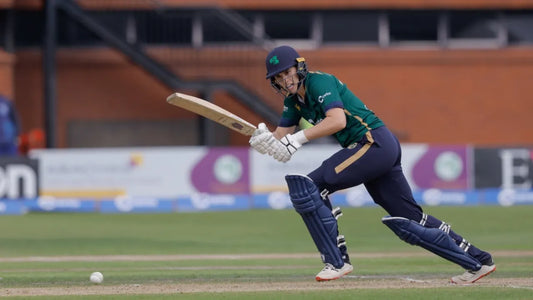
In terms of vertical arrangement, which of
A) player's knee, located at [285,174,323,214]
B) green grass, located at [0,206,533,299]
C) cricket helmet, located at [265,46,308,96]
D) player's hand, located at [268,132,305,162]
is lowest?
green grass, located at [0,206,533,299]

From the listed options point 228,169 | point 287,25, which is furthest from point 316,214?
point 287,25

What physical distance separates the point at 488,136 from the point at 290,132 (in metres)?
20.7

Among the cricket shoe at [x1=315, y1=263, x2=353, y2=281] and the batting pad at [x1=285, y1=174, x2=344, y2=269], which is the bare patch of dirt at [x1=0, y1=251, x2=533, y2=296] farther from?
the batting pad at [x1=285, y1=174, x2=344, y2=269]

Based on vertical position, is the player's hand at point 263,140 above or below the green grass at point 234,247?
above

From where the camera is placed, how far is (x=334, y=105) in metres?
8.12

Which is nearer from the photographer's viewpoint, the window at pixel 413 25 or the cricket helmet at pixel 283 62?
the cricket helmet at pixel 283 62

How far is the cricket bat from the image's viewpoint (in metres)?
8.40

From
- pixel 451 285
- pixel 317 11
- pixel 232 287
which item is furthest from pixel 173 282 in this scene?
pixel 317 11

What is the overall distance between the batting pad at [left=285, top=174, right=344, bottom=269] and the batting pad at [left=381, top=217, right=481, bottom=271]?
16.6 inches

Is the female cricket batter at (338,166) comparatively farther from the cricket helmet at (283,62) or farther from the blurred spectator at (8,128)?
the blurred spectator at (8,128)

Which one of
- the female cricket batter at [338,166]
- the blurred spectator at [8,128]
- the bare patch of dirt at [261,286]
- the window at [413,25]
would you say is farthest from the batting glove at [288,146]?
the window at [413,25]

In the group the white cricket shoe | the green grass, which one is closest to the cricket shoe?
the green grass

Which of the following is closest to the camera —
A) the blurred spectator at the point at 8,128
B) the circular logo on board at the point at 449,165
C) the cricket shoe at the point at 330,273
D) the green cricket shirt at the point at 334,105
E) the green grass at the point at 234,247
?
the green cricket shirt at the point at 334,105

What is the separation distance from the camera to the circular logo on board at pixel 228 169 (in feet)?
73.2
